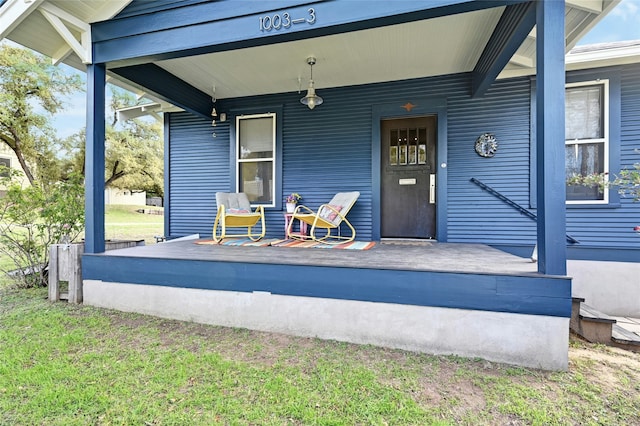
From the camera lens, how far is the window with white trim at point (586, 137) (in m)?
4.04

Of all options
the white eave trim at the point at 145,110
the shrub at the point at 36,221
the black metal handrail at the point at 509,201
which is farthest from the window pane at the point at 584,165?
the shrub at the point at 36,221

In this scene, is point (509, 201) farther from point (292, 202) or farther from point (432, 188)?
point (292, 202)

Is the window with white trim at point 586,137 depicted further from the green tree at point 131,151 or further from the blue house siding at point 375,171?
the green tree at point 131,151

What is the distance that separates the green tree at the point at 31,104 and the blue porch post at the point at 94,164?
8188mm

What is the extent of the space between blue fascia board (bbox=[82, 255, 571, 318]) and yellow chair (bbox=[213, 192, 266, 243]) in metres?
1.29

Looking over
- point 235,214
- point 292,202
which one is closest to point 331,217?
point 292,202

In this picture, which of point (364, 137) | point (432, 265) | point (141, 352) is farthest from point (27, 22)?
point (432, 265)

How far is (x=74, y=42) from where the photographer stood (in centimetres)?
323

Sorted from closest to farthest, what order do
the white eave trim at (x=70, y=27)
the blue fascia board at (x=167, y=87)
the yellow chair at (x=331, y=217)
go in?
the white eave trim at (x=70, y=27) → the blue fascia board at (x=167, y=87) → the yellow chair at (x=331, y=217)

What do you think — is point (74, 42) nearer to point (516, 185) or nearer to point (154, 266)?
point (154, 266)

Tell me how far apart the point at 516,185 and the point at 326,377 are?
12.1 feet

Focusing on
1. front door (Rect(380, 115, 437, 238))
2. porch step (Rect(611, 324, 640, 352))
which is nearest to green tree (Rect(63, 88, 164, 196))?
front door (Rect(380, 115, 437, 238))

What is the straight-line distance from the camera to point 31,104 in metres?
10.7

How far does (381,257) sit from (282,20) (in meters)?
2.30
